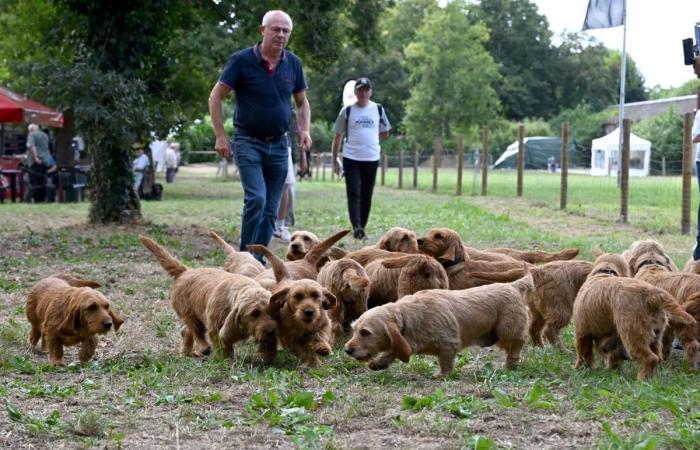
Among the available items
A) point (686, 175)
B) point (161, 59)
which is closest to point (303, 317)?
point (686, 175)

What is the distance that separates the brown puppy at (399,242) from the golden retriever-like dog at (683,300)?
2115mm

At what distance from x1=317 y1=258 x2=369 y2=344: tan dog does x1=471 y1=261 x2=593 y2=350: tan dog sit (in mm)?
853

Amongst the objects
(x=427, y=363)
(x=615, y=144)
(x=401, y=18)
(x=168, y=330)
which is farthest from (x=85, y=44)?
(x=401, y=18)

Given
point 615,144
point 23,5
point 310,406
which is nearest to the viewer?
point 310,406

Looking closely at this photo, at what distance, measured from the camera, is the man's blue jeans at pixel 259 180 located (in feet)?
30.4

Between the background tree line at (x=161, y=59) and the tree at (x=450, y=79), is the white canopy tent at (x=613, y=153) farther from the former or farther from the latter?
the tree at (x=450, y=79)

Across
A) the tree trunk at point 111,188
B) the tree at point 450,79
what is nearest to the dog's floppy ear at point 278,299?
the tree trunk at point 111,188

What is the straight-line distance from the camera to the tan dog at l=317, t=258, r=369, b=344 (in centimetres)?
700

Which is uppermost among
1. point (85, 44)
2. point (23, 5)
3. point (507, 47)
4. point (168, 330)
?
point (507, 47)

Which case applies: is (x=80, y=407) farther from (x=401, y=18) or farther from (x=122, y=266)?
(x=401, y=18)

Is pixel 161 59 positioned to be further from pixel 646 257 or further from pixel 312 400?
pixel 312 400

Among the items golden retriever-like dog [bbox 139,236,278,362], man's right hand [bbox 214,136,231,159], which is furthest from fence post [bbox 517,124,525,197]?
golden retriever-like dog [bbox 139,236,278,362]

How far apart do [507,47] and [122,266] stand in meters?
88.0

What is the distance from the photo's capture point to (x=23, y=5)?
21.3 meters
